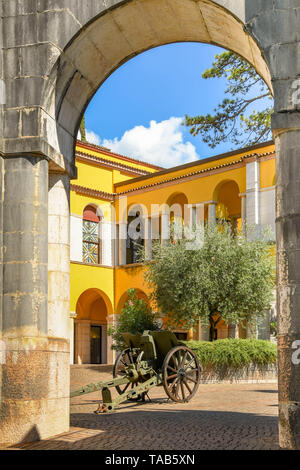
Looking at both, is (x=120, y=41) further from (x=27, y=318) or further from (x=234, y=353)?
(x=234, y=353)

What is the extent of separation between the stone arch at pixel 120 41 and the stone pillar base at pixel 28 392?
2317 millimetres

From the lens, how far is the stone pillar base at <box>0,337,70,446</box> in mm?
6887

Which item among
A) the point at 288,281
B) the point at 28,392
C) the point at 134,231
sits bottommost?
the point at 28,392

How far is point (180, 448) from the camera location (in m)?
6.68

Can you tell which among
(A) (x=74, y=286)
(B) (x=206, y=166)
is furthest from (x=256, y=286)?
(A) (x=74, y=286)

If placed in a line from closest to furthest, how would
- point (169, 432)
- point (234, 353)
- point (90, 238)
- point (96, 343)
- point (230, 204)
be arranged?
point (169, 432), point (234, 353), point (230, 204), point (90, 238), point (96, 343)

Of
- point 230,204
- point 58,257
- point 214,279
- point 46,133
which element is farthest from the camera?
point 230,204

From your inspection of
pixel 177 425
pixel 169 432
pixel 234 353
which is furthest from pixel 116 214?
pixel 169 432

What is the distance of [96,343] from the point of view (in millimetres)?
31453

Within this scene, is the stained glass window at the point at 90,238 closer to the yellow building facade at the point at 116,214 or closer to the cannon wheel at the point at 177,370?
the yellow building facade at the point at 116,214

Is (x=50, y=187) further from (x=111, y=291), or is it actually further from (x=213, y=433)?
(x=111, y=291)

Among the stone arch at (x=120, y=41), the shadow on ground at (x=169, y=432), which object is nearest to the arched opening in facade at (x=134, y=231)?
the shadow on ground at (x=169, y=432)

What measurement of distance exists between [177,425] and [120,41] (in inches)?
197
